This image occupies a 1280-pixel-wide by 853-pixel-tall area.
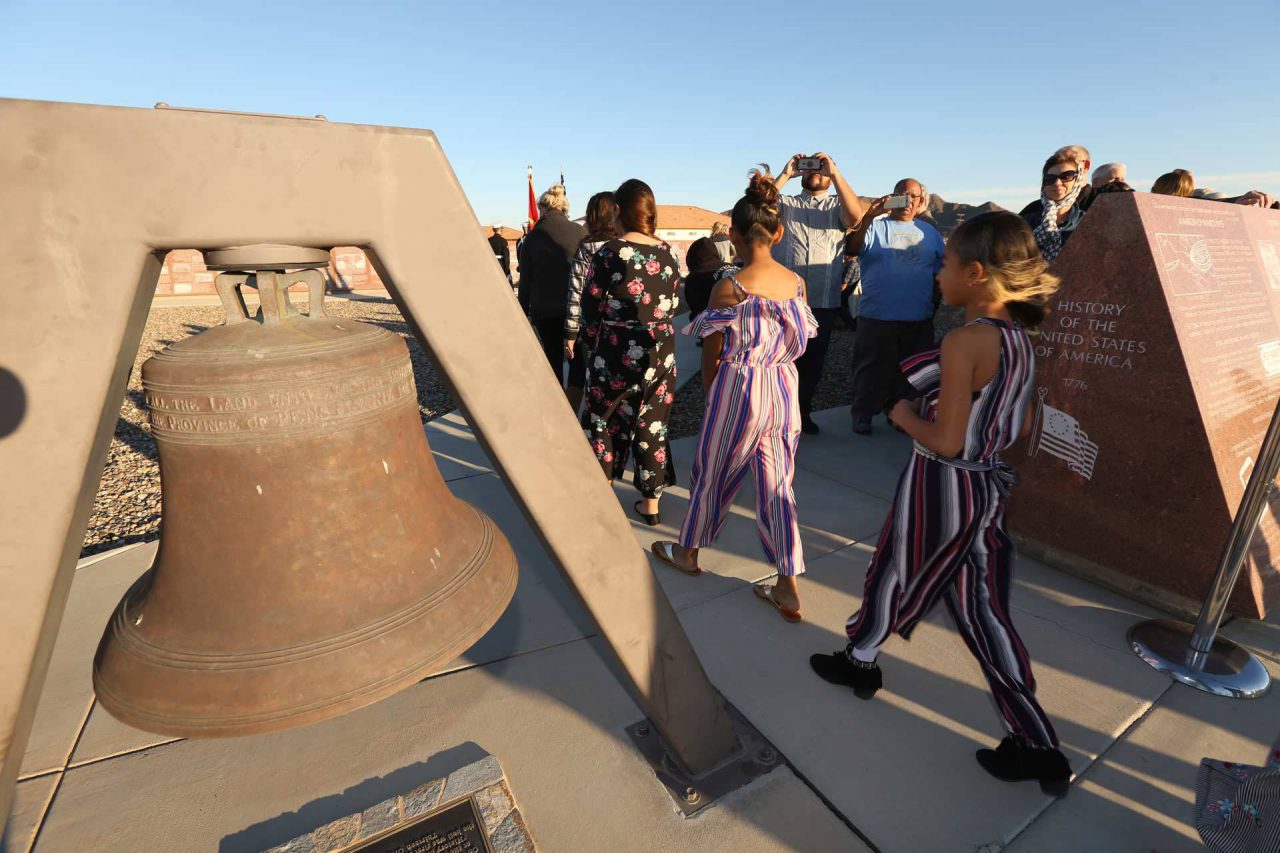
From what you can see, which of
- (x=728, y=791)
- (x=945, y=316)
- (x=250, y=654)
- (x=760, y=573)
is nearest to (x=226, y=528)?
(x=250, y=654)

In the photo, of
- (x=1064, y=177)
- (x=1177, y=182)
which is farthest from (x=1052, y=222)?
(x=1177, y=182)

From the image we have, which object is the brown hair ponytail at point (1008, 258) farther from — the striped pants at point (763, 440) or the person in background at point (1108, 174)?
the person in background at point (1108, 174)

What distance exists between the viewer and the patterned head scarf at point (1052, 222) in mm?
4023

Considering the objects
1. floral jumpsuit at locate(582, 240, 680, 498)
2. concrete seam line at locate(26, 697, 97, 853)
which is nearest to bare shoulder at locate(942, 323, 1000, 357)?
floral jumpsuit at locate(582, 240, 680, 498)

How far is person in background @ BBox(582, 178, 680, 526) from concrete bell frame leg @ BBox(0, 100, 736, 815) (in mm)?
2187

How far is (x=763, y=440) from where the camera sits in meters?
2.66

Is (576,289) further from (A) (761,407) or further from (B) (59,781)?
(B) (59,781)

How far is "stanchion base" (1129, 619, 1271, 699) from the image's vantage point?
2309 mm

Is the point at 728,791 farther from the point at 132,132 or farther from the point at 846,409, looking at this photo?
the point at 846,409

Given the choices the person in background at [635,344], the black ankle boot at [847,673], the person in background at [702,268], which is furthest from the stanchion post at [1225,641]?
the person in background at [702,268]

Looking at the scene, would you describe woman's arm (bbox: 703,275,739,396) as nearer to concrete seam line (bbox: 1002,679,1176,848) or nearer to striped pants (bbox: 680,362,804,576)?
striped pants (bbox: 680,362,804,576)

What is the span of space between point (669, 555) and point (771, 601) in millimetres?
595

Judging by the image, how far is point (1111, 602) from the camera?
2885 mm

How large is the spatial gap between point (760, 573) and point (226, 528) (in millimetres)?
2507
